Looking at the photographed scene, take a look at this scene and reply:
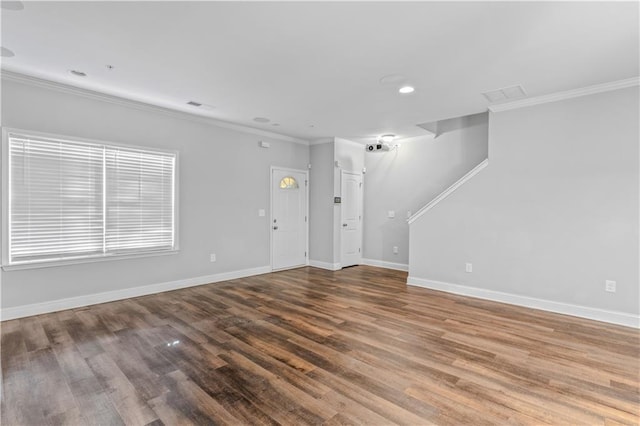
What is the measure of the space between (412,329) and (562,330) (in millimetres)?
1679

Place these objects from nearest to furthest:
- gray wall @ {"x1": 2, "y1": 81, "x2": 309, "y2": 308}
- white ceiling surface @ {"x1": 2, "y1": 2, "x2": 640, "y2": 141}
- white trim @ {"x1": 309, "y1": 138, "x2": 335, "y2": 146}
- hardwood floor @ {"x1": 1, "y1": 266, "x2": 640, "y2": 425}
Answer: hardwood floor @ {"x1": 1, "y1": 266, "x2": 640, "y2": 425} → white ceiling surface @ {"x1": 2, "y1": 2, "x2": 640, "y2": 141} → gray wall @ {"x1": 2, "y1": 81, "x2": 309, "y2": 308} → white trim @ {"x1": 309, "y1": 138, "x2": 335, "y2": 146}

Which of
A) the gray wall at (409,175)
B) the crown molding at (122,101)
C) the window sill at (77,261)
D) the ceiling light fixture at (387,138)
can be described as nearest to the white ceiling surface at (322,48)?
the crown molding at (122,101)

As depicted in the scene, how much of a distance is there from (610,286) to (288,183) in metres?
5.38

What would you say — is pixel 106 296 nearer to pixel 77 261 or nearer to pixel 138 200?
pixel 77 261

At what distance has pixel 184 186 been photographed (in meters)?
5.11

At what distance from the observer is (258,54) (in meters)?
3.05

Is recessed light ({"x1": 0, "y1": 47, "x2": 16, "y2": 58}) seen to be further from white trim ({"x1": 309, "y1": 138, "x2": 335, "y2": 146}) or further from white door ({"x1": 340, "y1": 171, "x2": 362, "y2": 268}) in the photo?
white door ({"x1": 340, "y1": 171, "x2": 362, "y2": 268})

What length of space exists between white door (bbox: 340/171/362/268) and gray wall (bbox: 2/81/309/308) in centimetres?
113

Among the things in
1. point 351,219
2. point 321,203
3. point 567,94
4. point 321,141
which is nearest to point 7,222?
point 321,203

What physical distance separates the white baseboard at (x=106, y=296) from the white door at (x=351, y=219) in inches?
90.1

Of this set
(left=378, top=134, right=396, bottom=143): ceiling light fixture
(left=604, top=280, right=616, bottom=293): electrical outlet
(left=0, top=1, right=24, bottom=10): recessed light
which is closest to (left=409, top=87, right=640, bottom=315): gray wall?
(left=604, top=280, right=616, bottom=293): electrical outlet

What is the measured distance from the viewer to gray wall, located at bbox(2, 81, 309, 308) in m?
3.78

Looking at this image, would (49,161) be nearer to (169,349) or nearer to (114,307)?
(114,307)


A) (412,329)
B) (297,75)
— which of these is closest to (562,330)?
(412,329)
